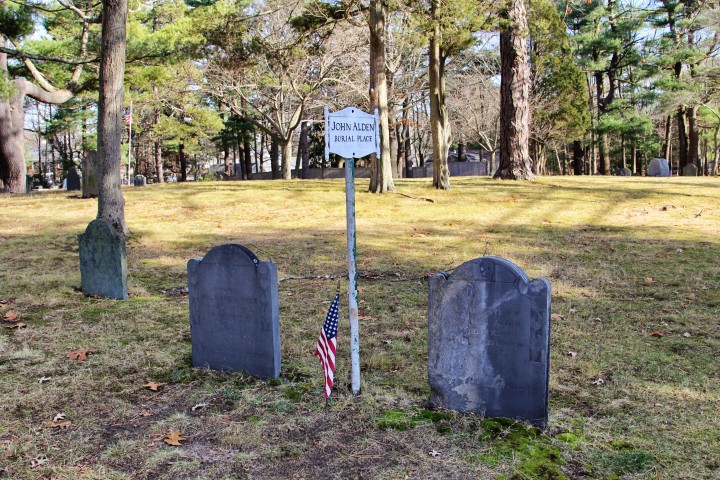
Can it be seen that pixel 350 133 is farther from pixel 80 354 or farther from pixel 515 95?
pixel 515 95

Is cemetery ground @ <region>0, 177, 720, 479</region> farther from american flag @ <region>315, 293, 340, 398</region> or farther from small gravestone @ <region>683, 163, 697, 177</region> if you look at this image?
small gravestone @ <region>683, 163, 697, 177</region>

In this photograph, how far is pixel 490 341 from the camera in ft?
13.3

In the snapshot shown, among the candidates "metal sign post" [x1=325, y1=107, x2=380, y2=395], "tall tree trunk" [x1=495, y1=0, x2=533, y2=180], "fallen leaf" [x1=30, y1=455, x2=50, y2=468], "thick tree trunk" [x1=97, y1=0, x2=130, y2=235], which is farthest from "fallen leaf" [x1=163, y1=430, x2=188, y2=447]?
"tall tree trunk" [x1=495, y1=0, x2=533, y2=180]

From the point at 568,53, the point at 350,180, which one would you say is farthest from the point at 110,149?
the point at 568,53

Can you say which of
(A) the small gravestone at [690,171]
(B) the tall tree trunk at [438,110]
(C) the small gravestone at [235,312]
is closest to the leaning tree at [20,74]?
(B) the tall tree trunk at [438,110]

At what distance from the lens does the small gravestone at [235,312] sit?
15.9 ft

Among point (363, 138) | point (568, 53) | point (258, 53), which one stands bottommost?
point (363, 138)

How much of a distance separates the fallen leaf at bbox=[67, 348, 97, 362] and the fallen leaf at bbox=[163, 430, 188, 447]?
1888 millimetres

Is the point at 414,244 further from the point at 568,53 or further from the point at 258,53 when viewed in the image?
the point at 568,53

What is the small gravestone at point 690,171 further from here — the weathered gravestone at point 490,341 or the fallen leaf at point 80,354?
the fallen leaf at point 80,354

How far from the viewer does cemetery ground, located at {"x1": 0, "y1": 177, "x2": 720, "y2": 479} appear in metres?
3.59

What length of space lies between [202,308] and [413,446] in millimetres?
2304

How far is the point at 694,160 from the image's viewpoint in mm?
33875

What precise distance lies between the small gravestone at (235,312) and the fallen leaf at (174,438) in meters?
1.08
